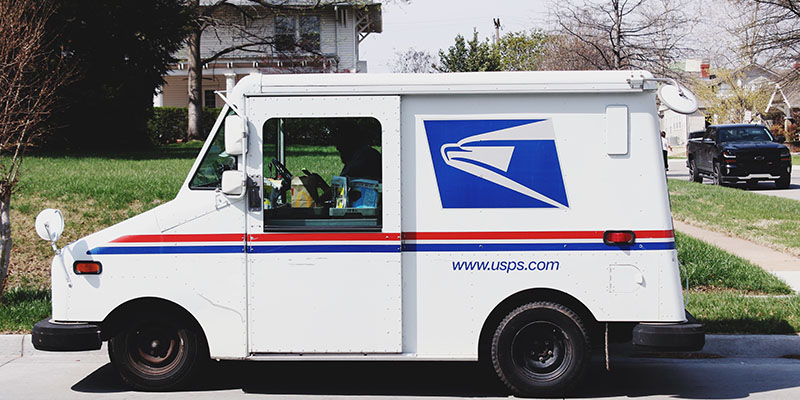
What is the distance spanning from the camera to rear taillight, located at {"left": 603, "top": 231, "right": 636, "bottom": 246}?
6.07 m

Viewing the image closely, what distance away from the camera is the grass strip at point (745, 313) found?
7.94 m

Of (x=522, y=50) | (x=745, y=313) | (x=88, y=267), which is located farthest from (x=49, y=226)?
(x=522, y=50)

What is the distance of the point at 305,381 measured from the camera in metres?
6.89

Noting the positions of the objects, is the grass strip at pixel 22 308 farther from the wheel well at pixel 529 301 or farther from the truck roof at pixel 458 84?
the wheel well at pixel 529 301

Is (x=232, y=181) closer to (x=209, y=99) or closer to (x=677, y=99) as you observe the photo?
(x=677, y=99)

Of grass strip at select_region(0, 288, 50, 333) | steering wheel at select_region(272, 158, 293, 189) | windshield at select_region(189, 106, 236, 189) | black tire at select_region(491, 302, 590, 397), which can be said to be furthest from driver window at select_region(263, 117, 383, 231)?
→ grass strip at select_region(0, 288, 50, 333)

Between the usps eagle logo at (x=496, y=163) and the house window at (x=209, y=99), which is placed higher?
the house window at (x=209, y=99)

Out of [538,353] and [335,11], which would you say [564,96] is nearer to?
[538,353]

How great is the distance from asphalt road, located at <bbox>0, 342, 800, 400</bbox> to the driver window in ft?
4.50

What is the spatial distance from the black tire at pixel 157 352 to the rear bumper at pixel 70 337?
180 millimetres

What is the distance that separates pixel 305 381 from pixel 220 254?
144 cm

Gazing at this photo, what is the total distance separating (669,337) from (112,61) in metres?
19.3

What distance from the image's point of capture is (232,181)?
19.6 feet

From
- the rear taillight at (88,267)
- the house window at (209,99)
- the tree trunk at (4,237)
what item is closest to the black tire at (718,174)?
the tree trunk at (4,237)
